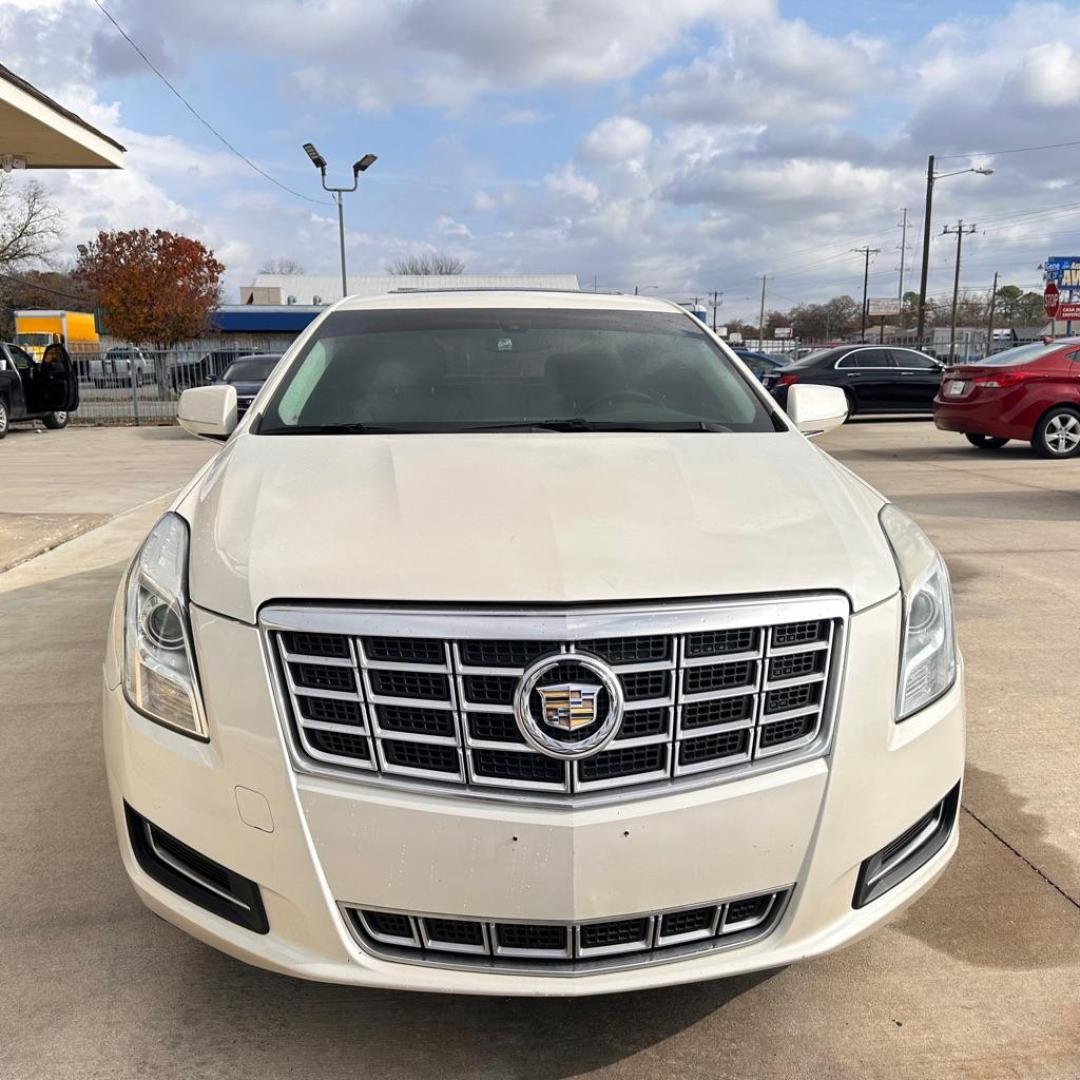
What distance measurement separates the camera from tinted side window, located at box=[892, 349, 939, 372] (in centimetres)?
1994

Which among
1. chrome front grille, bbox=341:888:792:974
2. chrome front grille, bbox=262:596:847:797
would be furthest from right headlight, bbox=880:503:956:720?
chrome front grille, bbox=341:888:792:974

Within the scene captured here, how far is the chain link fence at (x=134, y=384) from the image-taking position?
2295cm

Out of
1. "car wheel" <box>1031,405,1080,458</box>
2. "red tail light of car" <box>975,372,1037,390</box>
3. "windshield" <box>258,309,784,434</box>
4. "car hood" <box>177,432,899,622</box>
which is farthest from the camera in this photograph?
"car wheel" <box>1031,405,1080,458</box>

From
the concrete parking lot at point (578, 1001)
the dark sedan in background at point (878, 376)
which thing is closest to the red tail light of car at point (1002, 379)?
the dark sedan in background at point (878, 376)

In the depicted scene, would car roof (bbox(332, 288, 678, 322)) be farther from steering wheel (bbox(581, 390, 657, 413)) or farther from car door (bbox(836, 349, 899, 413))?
car door (bbox(836, 349, 899, 413))

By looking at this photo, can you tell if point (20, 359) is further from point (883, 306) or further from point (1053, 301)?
point (883, 306)

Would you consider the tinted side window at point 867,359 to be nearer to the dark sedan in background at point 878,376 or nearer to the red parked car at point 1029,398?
the dark sedan in background at point 878,376

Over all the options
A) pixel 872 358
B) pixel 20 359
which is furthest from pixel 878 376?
pixel 20 359

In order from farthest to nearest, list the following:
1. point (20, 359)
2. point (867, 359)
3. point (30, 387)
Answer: point (867, 359) < point (20, 359) < point (30, 387)

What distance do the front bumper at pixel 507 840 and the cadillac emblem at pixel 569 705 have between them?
13cm

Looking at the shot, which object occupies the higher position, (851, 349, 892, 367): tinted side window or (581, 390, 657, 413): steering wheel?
(581, 390, 657, 413): steering wheel

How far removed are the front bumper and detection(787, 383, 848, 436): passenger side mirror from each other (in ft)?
5.95

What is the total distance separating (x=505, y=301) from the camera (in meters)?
4.07

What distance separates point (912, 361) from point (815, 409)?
1768cm
